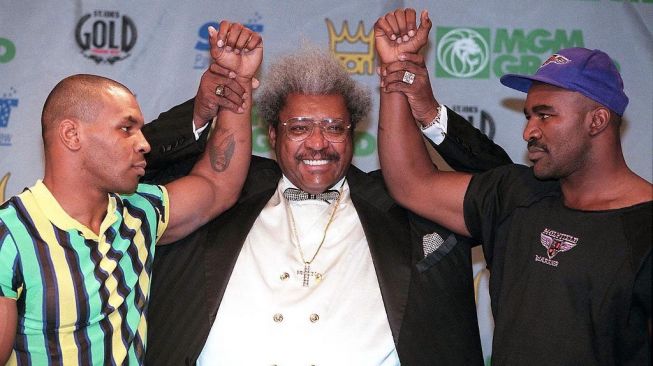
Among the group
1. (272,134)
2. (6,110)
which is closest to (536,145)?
(272,134)

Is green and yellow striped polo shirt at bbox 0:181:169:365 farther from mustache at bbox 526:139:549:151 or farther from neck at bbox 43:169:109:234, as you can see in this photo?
mustache at bbox 526:139:549:151

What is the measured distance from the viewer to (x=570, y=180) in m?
3.00

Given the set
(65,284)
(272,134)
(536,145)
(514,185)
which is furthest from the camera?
(272,134)

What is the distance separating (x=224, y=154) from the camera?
3377mm

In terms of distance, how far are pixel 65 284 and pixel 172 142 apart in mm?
878

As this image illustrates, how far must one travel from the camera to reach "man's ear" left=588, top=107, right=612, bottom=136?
2.97 metres

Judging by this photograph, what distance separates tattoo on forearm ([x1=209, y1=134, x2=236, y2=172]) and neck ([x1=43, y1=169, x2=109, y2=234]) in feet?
A: 2.02

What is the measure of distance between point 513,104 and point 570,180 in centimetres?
130

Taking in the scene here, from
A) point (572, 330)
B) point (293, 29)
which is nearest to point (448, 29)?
point (293, 29)

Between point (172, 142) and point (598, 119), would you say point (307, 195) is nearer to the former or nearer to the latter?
point (172, 142)

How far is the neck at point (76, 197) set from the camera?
2.78m

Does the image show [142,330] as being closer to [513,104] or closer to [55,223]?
[55,223]

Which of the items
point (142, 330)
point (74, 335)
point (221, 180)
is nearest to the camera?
point (74, 335)

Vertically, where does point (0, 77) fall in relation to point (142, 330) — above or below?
above
